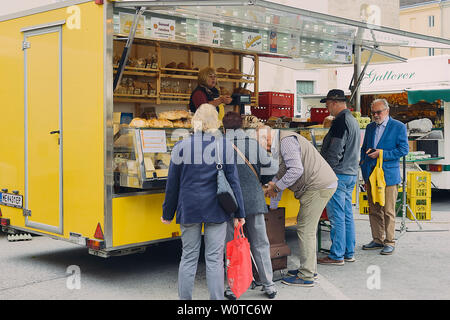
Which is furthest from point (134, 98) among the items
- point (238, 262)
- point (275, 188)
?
point (238, 262)

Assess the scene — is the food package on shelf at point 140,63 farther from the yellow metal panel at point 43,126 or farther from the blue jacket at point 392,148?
the blue jacket at point 392,148

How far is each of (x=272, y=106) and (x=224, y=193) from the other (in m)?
5.77

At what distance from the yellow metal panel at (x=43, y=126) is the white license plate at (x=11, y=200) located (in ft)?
0.63

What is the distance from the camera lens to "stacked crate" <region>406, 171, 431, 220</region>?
33.6 feet

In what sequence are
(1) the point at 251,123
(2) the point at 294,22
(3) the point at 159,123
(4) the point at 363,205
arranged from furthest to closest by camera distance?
1. (4) the point at 363,205
2. (2) the point at 294,22
3. (3) the point at 159,123
4. (1) the point at 251,123

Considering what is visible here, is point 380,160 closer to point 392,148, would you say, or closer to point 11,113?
point 392,148

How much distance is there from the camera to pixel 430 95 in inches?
469

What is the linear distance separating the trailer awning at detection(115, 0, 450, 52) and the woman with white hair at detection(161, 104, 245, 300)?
1.30m

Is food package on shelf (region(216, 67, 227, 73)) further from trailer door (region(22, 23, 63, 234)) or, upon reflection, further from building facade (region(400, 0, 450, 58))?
building facade (region(400, 0, 450, 58))

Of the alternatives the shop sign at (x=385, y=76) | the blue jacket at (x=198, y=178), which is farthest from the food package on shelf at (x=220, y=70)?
the blue jacket at (x=198, y=178)

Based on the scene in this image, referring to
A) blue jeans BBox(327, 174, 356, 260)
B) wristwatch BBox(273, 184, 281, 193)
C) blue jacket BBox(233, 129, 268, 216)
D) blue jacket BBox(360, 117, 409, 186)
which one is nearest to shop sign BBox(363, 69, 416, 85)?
blue jacket BBox(360, 117, 409, 186)

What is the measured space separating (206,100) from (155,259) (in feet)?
7.00

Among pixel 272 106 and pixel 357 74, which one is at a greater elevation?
pixel 357 74
